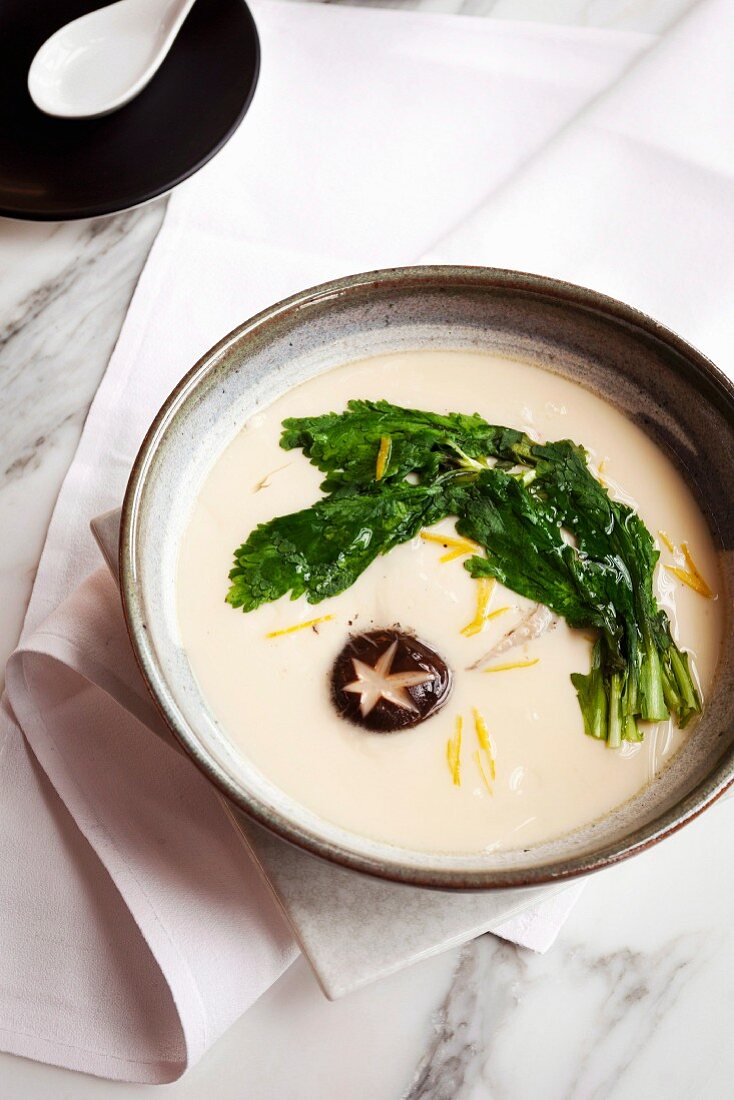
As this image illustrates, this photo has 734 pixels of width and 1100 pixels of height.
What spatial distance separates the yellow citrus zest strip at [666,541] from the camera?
134cm

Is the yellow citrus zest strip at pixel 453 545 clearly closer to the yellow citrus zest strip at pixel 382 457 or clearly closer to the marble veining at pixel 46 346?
the yellow citrus zest strip at pixel 382 457

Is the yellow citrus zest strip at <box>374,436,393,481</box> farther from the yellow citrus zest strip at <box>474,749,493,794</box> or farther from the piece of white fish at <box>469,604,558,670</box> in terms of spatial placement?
the yellow citrus zest strip at <box>474,749,493,794</box>

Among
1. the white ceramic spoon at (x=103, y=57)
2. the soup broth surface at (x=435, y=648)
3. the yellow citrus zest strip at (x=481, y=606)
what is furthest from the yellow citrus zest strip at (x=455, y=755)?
the white ceramic spoon at (x=103, y=57)

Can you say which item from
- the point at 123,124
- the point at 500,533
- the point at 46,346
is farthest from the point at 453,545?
the point at 123,124

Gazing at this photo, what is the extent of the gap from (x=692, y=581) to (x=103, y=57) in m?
1.35

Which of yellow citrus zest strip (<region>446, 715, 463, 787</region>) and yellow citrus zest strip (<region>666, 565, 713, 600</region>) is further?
yellow citrus zest strip (<region>666, 565, 713, 600</region>)

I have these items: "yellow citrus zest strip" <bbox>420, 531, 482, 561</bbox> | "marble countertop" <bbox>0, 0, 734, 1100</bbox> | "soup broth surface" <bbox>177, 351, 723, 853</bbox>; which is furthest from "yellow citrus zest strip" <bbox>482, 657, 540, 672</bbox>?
"marble countertop" <bbox>0, 0, 734, 1100</bbox>

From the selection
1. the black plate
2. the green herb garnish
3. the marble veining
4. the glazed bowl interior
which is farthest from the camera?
the black plate

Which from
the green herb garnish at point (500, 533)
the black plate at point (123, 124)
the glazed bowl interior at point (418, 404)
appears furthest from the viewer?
the black plate at point (123, 124)

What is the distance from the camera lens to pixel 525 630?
1.27 metres

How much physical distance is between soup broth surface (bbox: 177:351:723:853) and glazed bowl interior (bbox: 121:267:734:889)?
0.02 metres

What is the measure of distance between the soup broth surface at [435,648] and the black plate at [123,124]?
58cm

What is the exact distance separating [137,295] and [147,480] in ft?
2.02

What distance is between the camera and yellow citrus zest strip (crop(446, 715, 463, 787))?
121cm
